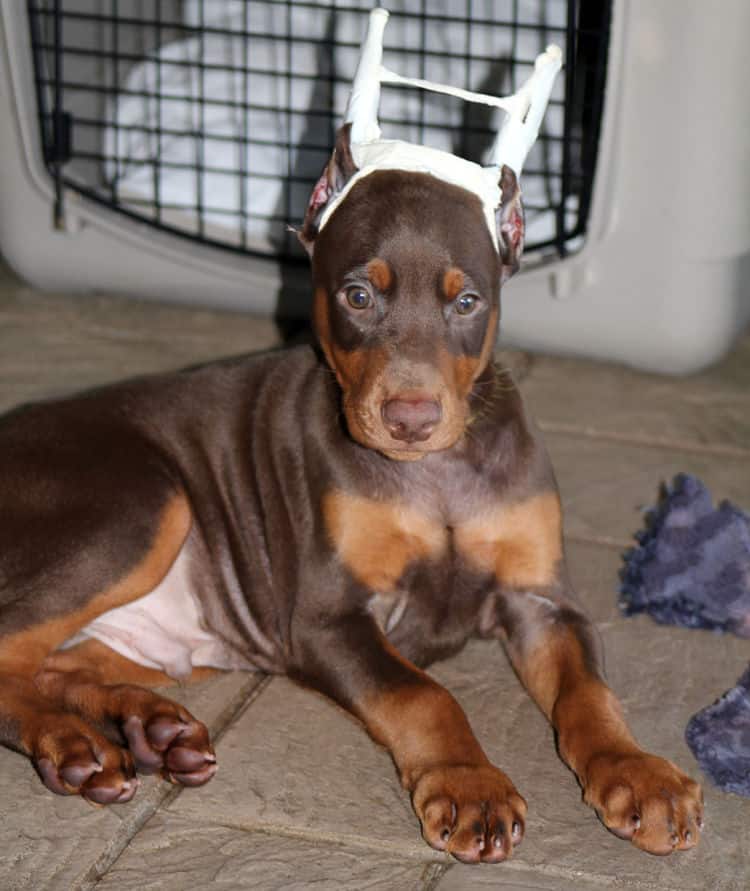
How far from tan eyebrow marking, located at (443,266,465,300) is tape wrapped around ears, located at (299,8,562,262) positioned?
19 cm

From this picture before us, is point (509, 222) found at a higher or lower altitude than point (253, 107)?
higher

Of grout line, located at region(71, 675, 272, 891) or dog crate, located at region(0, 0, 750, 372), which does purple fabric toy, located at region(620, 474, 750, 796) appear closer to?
grout line, located at region(71, 675, 272, 891)

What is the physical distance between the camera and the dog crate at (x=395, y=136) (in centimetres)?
496

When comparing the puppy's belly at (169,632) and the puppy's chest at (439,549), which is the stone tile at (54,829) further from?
the puppy's chest at (439,549)

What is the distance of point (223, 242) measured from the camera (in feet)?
18.6

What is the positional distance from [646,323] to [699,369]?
0.32 meters

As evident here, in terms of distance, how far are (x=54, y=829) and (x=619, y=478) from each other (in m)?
2.27

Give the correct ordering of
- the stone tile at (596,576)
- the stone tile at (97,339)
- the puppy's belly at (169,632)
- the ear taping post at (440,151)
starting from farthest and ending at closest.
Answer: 1. the stone tile at (97,339)
2. the stone tile at (596,576)
3. the puppy's belly at (169,632)
4. the ear taping post at (440,151)

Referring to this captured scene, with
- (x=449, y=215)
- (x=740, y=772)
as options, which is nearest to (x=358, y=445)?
(x=449, y=215)

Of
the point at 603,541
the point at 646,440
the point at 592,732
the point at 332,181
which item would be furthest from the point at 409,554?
the point at 646,440

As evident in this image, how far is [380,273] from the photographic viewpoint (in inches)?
117

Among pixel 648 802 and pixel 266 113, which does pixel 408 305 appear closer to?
pixel 648 802

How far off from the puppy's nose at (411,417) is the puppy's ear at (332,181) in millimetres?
527

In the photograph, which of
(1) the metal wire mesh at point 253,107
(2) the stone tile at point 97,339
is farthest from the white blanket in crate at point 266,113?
(2) the stone tile at point 97,339
